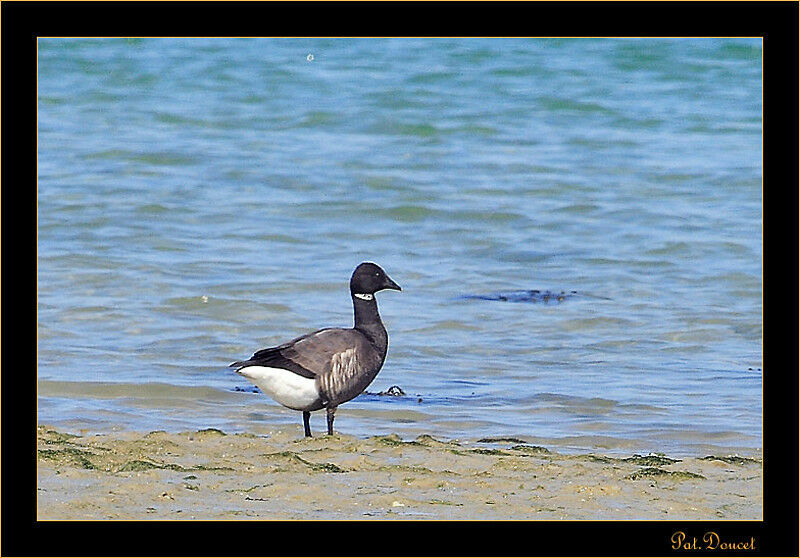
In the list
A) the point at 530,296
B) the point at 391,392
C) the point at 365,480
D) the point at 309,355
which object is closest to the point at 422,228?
the point at 530,296

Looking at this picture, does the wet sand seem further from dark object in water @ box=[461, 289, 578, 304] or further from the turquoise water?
dark object in water @ box=[461, 289, 578, 304]

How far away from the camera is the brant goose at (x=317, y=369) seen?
6.29 m

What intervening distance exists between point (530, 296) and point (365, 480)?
4.98m

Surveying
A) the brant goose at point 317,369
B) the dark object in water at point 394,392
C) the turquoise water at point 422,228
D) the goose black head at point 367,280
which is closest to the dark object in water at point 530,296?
the turquoise water at point 422,228

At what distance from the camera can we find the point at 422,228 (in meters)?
12.6

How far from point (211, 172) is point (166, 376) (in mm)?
7315

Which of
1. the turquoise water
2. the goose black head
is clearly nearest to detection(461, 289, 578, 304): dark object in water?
the turquoise water

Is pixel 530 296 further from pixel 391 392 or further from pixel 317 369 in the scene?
pixel 317 369

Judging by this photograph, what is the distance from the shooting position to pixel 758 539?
4.76 meters

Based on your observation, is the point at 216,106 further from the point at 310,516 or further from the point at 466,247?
the point at 310,516

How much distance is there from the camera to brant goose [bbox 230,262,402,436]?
6285 mm

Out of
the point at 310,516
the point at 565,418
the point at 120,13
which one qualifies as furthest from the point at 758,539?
the point at 120,13

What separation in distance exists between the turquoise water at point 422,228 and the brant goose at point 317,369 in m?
0.41

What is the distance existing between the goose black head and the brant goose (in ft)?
0.85
